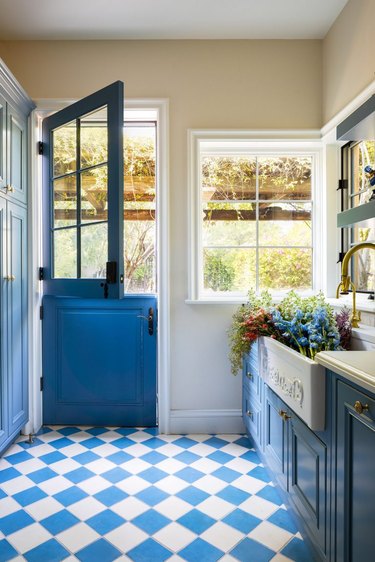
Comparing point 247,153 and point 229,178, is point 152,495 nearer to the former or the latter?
point 229,178

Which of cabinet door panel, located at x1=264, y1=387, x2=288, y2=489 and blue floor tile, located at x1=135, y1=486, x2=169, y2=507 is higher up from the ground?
cabinet door panel, located at x1=264, y1=387, x2=288, y2=489

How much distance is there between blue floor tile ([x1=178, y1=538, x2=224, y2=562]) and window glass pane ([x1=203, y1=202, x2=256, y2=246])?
6.47 feet

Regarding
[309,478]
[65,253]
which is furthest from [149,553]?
[65,253]

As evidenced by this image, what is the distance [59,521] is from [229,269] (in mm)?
1945

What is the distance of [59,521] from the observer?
1.96m

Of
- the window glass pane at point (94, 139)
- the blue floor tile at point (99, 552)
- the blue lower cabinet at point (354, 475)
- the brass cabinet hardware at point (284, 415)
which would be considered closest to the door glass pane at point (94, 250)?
the window glass pane at point (94, 139)

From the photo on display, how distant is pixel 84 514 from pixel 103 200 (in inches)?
69.9

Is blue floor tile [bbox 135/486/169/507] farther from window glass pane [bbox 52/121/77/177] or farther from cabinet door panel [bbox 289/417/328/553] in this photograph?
window glass pane [bbox 52/121/77/177]

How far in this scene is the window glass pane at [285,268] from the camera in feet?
10.2

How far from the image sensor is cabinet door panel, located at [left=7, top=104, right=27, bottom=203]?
2643 millimetres

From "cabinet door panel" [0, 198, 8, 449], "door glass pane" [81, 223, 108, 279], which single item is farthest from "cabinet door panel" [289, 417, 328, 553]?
"cabinet door panel" [0, 198, 8, 449]

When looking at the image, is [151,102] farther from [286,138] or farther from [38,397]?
[38,397]

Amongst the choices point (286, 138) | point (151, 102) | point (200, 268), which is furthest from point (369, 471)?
point (151, 102)

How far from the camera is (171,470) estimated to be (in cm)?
247
